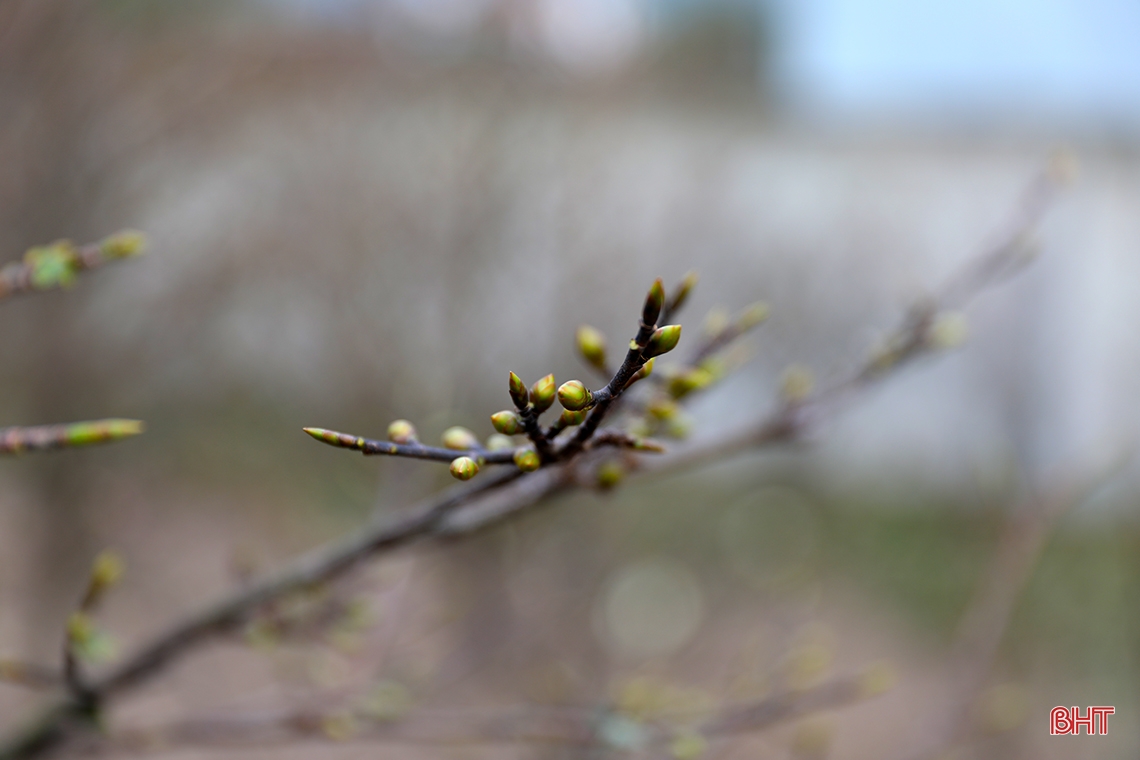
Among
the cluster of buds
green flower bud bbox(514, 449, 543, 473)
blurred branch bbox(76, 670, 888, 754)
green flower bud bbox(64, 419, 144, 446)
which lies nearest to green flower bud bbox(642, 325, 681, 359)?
the cluster of buds

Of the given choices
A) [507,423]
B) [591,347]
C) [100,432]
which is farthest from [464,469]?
[100,432]

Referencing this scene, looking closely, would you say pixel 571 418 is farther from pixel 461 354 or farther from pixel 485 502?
pixel 461 354

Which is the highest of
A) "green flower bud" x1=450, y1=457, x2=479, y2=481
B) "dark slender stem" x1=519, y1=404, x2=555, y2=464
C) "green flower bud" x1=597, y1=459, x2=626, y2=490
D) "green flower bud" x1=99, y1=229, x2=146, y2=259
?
"green flower bud" x1=99, y1=229, x2=146, y2=259

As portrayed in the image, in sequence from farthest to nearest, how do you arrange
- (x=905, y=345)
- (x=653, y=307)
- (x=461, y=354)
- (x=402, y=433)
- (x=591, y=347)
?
(x=461, y=354) → (x=905, y=345) → (x=591, y=347) → (x=402, y=433) → (x=653, y=307)

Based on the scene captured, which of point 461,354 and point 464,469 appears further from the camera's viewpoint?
point 461,354

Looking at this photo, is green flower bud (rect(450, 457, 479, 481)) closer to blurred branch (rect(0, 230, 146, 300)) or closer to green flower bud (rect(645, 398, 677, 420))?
green flower bud (rect(645, 398, 677, 420))

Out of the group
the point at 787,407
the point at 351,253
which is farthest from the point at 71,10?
the point at 787,407

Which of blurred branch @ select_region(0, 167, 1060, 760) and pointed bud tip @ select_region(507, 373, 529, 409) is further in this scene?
blurred branch @ select_region(0, 167, 1060, 760)
